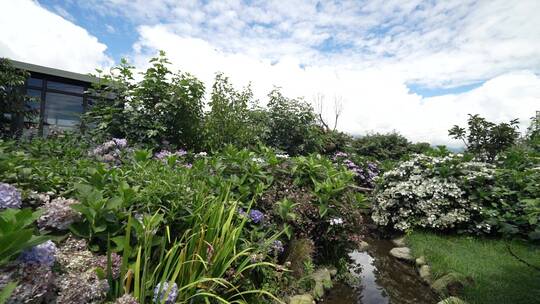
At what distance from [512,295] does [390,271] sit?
4.20ft

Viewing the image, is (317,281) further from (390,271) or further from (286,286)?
(390,271)

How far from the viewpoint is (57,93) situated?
30.7ft

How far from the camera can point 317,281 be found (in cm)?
291

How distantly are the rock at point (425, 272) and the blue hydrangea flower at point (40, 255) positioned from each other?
3.71 m

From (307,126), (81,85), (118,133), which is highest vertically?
(81,85)

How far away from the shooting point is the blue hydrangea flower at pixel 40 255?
1.13m

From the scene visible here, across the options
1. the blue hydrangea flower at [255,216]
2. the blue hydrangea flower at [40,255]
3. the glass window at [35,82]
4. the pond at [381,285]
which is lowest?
the pond at [381,285]

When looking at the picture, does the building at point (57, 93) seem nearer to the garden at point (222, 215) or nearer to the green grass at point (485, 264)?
the garden at point (222, 215)

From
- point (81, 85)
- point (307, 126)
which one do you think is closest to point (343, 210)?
point (307, 126)

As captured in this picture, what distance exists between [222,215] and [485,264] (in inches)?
135

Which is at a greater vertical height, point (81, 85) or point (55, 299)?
point (81, 85)

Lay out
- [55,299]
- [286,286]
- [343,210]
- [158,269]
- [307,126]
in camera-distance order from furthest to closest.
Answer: [307,126] → [343,210] → [286,286] → [158,269] → [55,299]

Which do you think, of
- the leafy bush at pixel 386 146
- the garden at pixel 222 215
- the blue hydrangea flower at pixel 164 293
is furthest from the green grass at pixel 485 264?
the leafy bush at pixel 386 146

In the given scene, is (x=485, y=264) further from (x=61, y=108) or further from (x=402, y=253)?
(x=61, y=108)
